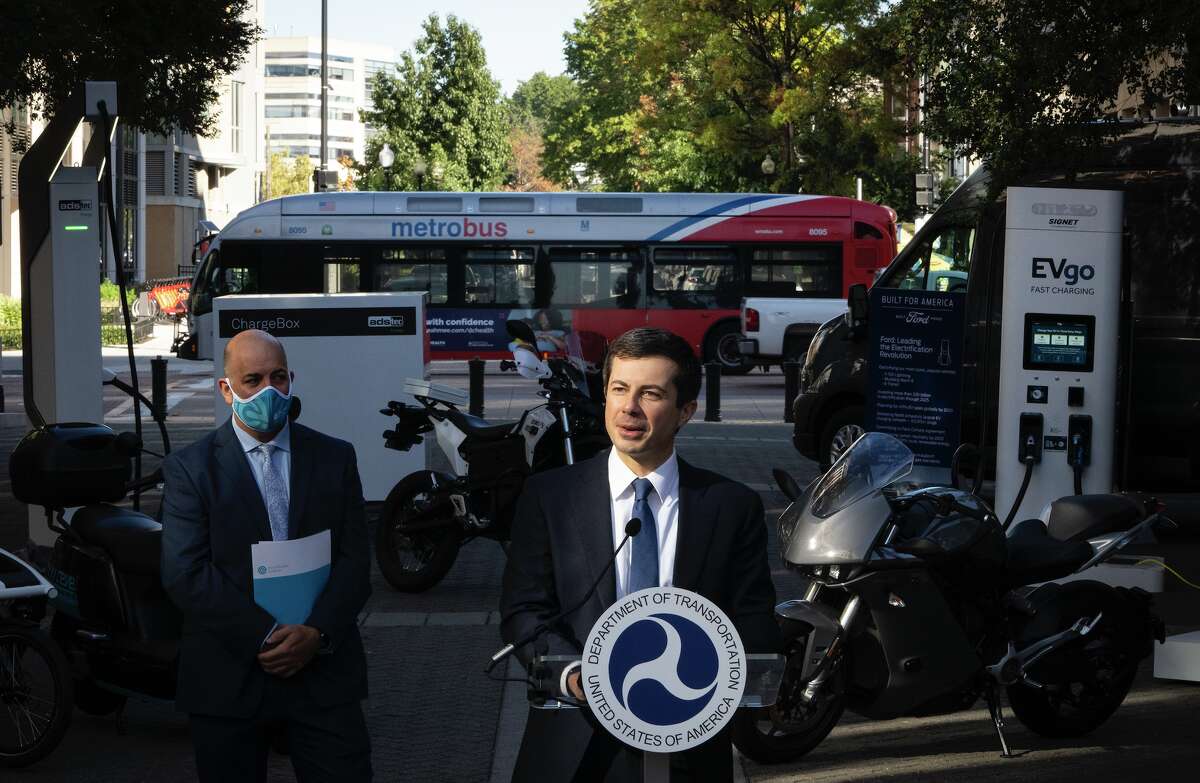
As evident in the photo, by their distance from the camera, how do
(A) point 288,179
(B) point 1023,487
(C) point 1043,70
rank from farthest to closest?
(A) point 288,179 → (C) point 1043,70 → (B) point 1023,487

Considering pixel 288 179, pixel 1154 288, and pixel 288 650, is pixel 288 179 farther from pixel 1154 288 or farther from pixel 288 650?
pixel 288 650

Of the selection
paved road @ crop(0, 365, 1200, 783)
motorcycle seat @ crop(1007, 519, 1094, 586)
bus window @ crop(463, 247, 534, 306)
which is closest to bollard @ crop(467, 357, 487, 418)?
bus window @ crop(463, 247, 534, 306)

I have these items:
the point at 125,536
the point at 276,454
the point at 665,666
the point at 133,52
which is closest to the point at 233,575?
the point at 276,454

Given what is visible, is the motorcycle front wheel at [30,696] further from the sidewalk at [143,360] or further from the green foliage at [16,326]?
the green foliage at [16,326]

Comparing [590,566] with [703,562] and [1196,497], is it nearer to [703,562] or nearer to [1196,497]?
[703,562]

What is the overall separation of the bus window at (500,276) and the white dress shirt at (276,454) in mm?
25776

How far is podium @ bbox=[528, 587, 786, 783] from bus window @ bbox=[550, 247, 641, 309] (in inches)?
1073

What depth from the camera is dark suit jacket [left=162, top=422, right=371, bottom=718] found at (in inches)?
162

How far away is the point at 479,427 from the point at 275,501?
5.40 meters

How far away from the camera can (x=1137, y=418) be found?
12.2m

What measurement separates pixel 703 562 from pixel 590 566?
0.74 feet

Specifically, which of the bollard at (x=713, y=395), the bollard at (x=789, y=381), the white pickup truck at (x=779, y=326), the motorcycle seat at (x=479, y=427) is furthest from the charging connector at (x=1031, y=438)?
the white pickup truck at (x=779, y=326)

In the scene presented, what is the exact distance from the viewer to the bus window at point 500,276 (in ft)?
98.4

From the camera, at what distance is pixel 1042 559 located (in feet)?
20.9
